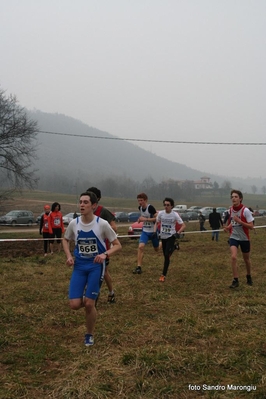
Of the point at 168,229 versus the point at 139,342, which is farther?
the point at 168,229

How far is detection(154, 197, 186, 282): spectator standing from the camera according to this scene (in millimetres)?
8922

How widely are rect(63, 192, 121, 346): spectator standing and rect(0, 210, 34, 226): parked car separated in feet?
115

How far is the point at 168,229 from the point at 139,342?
4.38 m

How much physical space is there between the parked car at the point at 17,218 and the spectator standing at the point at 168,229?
31757 mm

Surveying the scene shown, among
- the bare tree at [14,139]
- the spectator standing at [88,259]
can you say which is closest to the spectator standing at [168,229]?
the spectator standing at [88,259]

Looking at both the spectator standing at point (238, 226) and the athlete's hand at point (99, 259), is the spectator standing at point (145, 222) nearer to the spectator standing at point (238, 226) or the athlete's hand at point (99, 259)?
the spectator standing at point (238, 226)

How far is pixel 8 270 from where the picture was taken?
10.4 m

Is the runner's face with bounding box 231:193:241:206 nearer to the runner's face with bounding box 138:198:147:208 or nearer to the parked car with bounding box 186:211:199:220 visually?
the runner's face with bounding box 138:198:147:208

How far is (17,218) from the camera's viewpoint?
Answer: 39.0 m

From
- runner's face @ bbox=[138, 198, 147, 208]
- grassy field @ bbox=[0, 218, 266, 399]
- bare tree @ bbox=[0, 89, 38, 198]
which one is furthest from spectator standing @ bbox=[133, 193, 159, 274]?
bare tree @ bbox=[0, 89, 38, 198]

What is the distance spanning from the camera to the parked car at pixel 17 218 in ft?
126

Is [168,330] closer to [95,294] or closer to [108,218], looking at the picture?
[95,294]

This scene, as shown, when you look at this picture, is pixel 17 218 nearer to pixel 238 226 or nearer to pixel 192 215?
pixel 192 215

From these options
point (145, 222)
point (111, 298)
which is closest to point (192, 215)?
point (145, 222)
